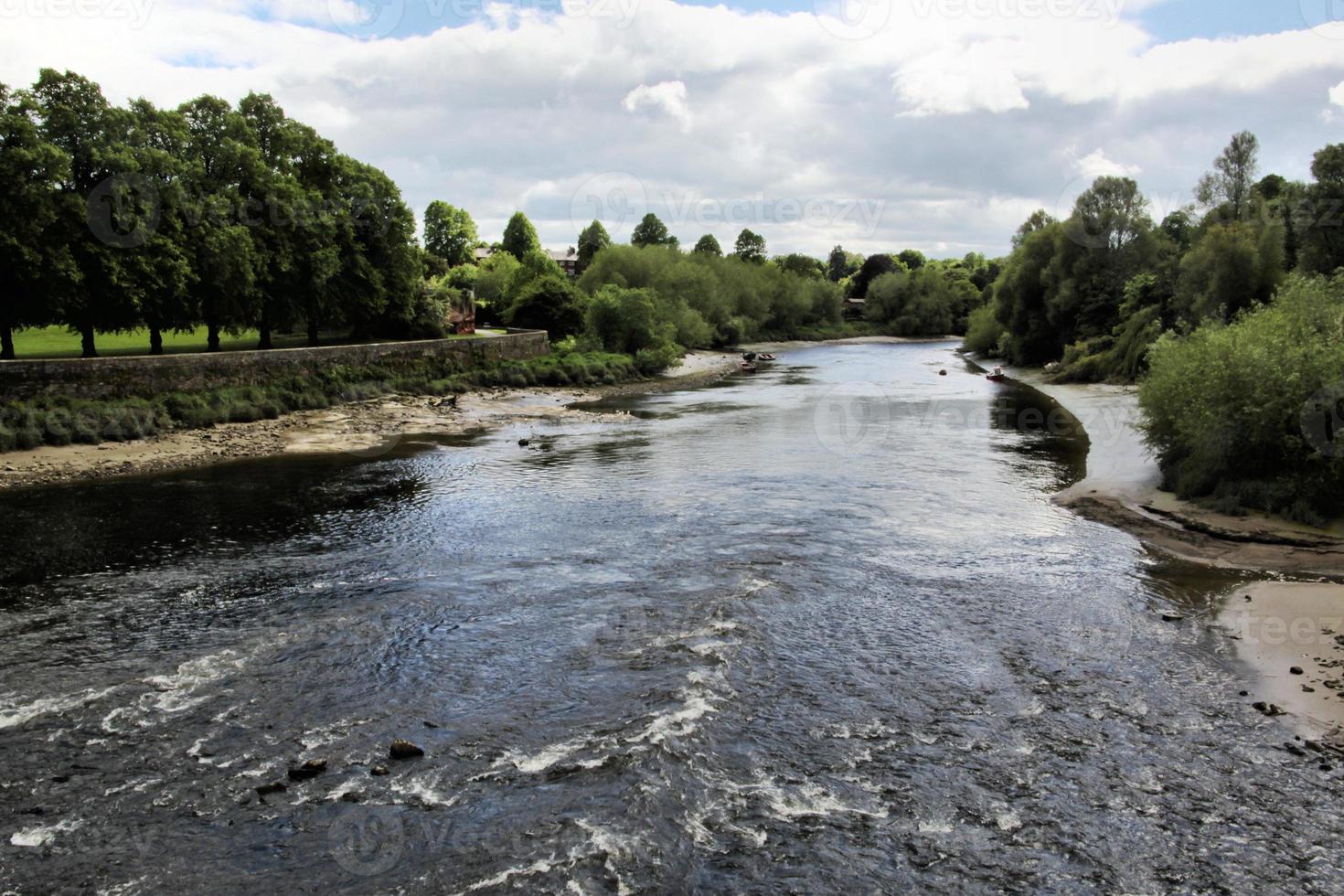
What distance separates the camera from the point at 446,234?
135 meters

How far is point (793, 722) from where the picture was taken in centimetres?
1389

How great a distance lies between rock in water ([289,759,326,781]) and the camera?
12.1 meters

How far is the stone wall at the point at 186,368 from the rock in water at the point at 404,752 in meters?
31.7

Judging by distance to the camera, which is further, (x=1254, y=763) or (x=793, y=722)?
(x=793, y=722)

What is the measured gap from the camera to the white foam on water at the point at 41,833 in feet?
35.3

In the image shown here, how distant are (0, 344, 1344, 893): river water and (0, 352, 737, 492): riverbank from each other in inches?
189

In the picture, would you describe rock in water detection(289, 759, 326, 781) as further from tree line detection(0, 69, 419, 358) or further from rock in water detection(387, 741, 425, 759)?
tree line detection(0, 69, 419, 358)

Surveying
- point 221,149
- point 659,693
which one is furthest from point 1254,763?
point 221,149

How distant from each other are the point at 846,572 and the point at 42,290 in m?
34.7

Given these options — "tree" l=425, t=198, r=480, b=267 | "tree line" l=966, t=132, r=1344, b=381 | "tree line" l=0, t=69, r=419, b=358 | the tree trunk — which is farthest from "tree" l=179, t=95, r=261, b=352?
"tree" l=425, t=198, r=480, b=267

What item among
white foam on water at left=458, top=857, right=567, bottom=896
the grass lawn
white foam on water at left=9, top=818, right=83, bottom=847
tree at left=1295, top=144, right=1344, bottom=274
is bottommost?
white foam on water at left=458, top=857, right=567, bottom=896

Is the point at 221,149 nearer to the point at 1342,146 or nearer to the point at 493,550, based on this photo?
the point at 493,550

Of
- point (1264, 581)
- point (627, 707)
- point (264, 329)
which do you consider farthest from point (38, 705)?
point (264, 329)

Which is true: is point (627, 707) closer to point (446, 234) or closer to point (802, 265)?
point (446, 234)
